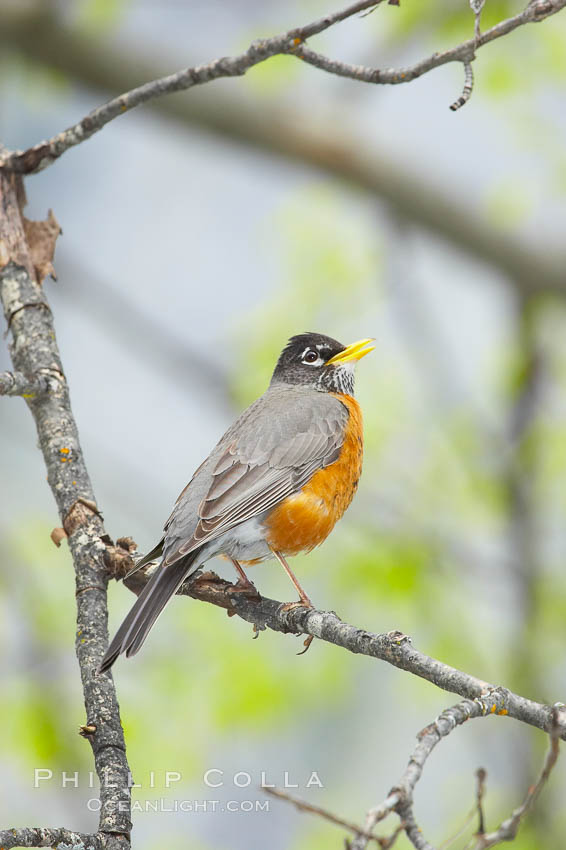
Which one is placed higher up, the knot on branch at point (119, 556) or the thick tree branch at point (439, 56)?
the thick tree branch at point (439, 56)

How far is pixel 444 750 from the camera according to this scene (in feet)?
34.8

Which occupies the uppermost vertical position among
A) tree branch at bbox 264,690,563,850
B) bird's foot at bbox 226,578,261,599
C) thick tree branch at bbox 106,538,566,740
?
bird's foot at bbox 226,578,261,599

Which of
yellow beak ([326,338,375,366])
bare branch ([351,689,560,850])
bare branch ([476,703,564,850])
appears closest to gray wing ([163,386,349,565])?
yellow beak ([326,338,375,366])

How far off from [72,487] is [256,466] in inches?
38.7

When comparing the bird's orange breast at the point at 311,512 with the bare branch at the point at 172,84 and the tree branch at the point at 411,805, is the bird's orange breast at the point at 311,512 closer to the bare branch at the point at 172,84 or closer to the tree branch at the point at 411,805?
the bare branch at the point at 172,84

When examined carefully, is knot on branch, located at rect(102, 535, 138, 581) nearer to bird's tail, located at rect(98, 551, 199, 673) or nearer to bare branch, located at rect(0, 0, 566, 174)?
bird's tail, located at rect(98, 551, 199, 673)

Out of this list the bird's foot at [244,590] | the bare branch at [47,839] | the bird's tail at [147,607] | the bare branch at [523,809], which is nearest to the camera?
the bare branch at [523,809]

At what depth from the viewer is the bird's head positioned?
18.5 ft

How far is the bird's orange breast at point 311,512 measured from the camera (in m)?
4.23

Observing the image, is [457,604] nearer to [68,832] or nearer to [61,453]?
[61,453]

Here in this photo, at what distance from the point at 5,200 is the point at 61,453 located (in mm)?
1367

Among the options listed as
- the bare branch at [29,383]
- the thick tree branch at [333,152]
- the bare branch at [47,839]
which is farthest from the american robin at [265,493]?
the thick tree branch at [333,152]

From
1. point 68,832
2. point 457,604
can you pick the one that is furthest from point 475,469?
point 68,832

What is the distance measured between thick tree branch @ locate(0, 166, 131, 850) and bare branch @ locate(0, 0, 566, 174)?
0.40 metres
